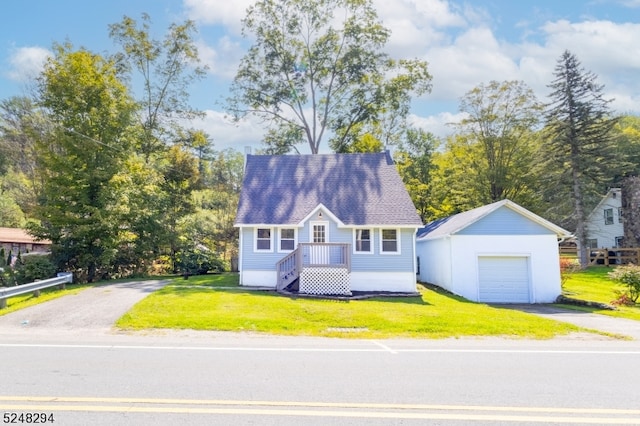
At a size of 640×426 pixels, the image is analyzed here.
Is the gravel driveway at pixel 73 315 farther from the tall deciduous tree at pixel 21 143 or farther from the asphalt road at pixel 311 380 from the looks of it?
the tall deciduous tree at pixel 21 143

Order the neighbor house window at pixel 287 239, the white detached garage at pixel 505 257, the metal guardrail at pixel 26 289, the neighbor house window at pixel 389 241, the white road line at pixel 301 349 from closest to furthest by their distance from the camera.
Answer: the white road line at pixel 301 349 → the metal guardrail at pixel 26 289 → the white detached garage at pixel 505 257 → the neighbor house window at pixel 389 241 → the neighbor house window at pixel 287 239

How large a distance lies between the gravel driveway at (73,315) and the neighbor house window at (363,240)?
9505 millimetres

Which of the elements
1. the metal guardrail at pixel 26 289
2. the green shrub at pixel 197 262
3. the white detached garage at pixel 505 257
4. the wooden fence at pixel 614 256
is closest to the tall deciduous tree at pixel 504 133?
the wooden fence at pixel 614 256

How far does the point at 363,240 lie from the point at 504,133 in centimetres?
2028

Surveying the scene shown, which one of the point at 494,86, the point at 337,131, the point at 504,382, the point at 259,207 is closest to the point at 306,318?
the point at 504,382

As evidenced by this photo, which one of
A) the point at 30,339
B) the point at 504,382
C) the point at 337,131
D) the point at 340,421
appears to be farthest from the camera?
the point at 337,131

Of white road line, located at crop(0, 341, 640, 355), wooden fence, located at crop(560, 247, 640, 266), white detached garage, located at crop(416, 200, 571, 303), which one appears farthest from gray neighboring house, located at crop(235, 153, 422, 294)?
wooden fence, located at crop(560, 247, 640, 266)

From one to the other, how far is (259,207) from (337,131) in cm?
1569

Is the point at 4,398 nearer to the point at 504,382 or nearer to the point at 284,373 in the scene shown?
the point at 284,373

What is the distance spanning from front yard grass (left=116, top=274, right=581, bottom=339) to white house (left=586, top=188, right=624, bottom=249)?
93.3 ft

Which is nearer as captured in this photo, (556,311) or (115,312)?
(115,312)

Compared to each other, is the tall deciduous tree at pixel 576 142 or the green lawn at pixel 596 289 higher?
the tall deciduous tree at pixel 576 142

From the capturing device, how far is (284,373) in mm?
5711

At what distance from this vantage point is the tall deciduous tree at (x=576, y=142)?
28578 millimetres
